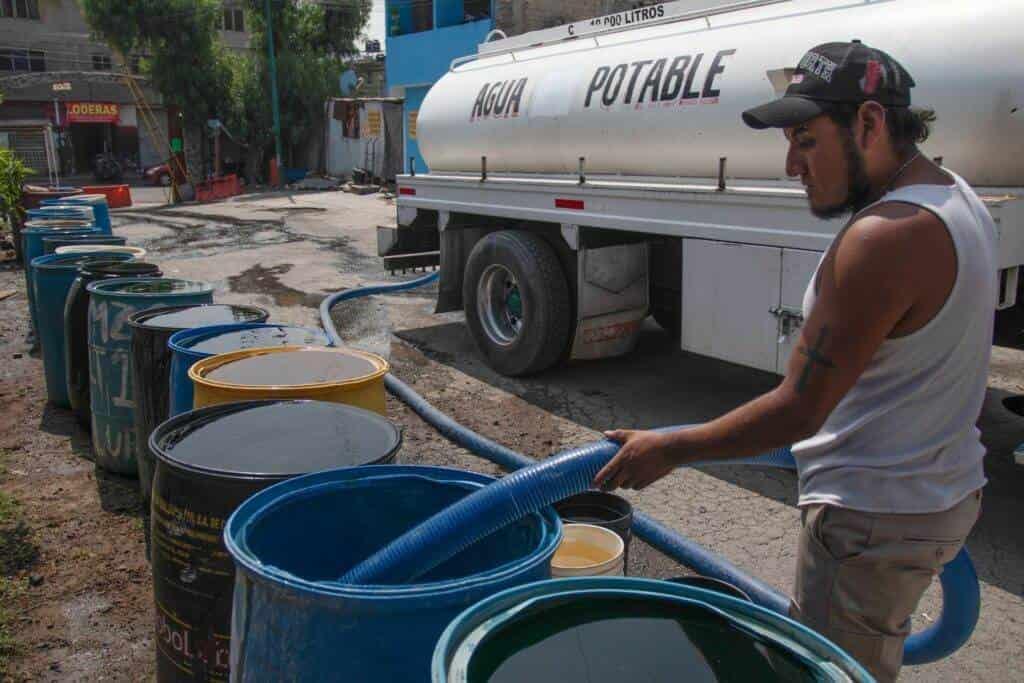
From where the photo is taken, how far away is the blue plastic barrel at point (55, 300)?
19.5 feet

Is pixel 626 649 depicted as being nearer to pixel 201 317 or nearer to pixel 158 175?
pixel 201 317

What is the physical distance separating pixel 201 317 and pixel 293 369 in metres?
1.21

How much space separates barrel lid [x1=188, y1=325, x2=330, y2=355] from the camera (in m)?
3.39

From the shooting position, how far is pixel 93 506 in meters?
4.69

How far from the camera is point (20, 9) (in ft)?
145

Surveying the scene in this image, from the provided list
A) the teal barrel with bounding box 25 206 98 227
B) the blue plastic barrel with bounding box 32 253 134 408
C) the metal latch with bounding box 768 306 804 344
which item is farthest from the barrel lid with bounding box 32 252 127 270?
the metal latch with bounding box 768 306 804 344

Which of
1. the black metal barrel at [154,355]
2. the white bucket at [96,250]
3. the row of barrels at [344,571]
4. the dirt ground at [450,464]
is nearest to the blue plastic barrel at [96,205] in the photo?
the dirt ground at [450,464]

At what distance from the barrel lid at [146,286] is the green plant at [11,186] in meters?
10.1

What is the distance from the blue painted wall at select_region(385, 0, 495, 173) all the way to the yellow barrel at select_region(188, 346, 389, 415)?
20.0 metres

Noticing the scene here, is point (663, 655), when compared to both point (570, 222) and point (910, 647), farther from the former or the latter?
point (570, 222)

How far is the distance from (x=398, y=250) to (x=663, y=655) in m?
7.77

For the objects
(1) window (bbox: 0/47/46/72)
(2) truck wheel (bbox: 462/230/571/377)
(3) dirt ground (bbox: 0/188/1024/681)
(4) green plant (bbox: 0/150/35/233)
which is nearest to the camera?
(3) dirt ground (bbox: 0/188/1024/681)

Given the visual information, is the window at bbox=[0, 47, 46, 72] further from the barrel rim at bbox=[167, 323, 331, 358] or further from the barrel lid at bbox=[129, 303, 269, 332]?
the barrel rim at bbox=[167, 323, 331, 358]

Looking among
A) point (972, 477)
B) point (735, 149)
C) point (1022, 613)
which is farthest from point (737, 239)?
point (972, 477)
